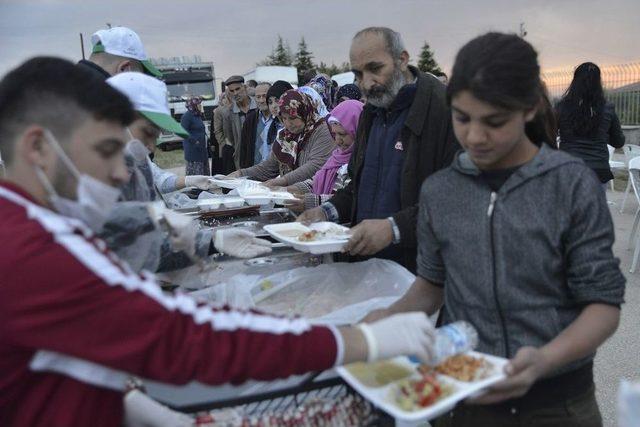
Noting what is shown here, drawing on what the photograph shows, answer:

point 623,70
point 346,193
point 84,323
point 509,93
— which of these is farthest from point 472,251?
point 623,70

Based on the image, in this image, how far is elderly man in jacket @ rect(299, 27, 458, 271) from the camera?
81.4 inches

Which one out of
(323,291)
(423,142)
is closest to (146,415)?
(323,291)

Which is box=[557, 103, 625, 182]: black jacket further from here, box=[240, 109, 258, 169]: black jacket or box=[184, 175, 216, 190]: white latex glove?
box=[240, 109, 258, 169]: black jacket

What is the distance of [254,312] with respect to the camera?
3.54ft

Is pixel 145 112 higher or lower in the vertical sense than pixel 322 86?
higher

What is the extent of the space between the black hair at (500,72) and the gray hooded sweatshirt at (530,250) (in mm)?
168

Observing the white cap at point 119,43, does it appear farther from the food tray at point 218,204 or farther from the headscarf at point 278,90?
the headscarf at point 278,90

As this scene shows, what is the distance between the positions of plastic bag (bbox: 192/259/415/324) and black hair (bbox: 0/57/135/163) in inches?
34.6

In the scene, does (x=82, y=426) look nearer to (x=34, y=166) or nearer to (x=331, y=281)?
(x=34, y=166)

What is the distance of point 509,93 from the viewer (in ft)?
4.02

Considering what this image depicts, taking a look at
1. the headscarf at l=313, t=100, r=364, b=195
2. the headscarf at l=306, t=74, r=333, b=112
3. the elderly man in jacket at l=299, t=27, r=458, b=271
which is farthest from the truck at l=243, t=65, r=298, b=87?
the elderly man in jacket at l=299, t=27, r=458, b=271

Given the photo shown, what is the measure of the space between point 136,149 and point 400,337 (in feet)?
4.53

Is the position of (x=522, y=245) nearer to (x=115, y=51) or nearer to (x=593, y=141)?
(x=115, y=51)

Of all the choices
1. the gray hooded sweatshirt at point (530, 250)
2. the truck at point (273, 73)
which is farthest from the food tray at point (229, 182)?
the truck at point (273, 73)
